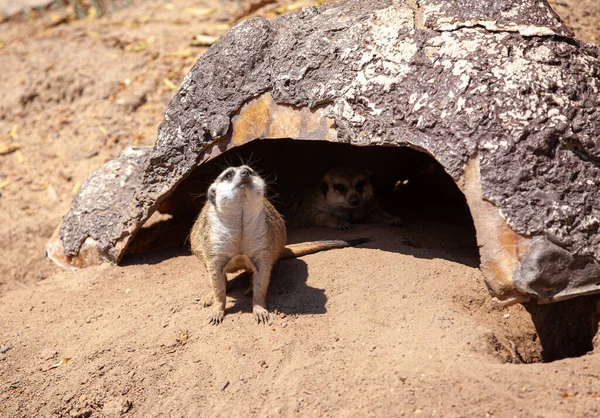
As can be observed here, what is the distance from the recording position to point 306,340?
345 centimetres

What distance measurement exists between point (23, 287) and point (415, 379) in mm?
3542

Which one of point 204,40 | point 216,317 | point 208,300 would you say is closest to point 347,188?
point 208,300

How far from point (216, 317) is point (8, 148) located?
4502mm

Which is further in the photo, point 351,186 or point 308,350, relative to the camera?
point 351,186

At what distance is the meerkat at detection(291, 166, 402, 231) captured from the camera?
17.7ft

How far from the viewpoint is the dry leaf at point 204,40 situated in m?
7.17

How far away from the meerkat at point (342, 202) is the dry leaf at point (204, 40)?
2534 mm

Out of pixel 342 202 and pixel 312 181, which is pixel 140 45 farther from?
pixel 342 202

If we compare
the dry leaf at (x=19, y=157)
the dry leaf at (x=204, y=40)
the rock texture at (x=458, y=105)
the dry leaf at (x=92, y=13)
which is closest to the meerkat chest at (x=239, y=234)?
the rock texture at (x=458, y=105)

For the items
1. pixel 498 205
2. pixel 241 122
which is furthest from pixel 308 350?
pixel 241 122

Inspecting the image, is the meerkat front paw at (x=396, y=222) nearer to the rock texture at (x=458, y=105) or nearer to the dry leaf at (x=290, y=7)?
the rock texture at (x=458, y=105)

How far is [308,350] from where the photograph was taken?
336cm

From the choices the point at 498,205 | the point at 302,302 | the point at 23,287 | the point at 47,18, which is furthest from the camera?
the point at 47,18

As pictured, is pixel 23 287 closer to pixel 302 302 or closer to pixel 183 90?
pixel 183 90
